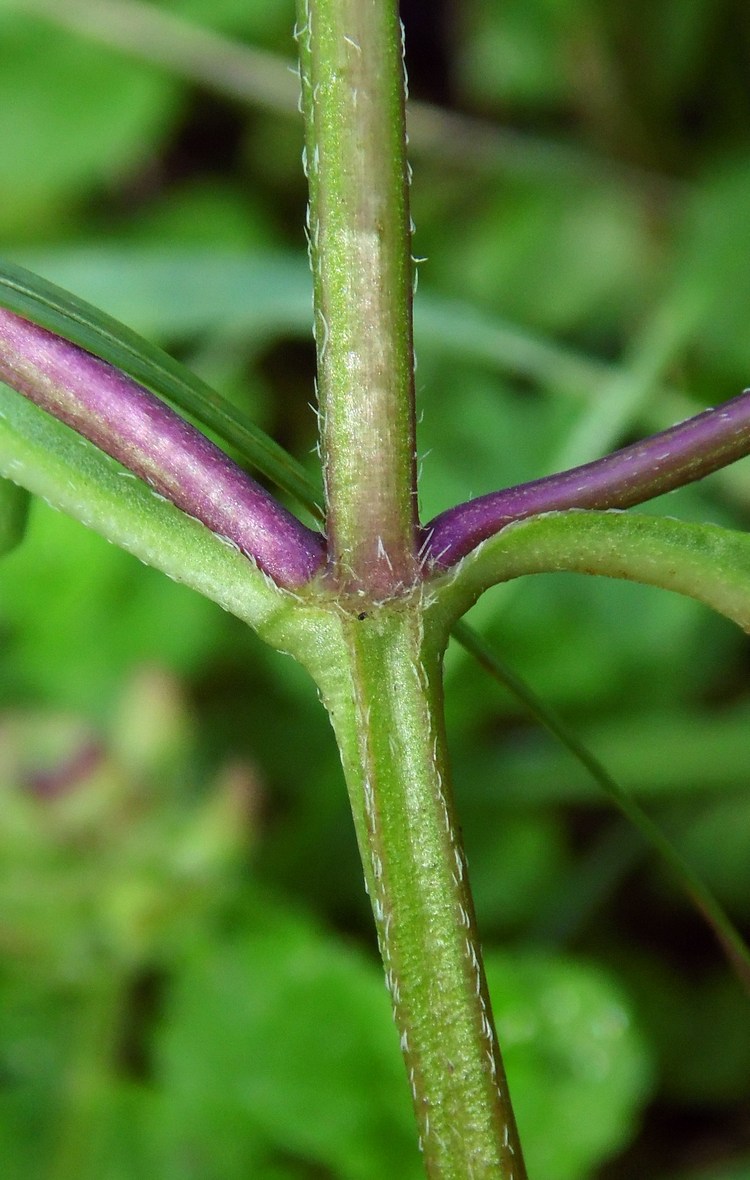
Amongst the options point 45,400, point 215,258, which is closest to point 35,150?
point 215,258

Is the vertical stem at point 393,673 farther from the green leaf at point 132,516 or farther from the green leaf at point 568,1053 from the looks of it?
the green leaf at point 568,1053

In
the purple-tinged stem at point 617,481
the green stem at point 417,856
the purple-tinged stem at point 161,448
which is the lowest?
the green stem at point 417,856

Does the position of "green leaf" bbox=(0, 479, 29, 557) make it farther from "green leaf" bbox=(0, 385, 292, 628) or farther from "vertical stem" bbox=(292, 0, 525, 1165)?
"vertical stem" bbox=(292, 0, 525, 1165)

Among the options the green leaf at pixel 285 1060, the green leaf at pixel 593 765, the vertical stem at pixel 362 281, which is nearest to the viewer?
the vertical stem at pixel 362 281

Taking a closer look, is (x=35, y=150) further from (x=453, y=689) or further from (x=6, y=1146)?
(x=6, y=1146)

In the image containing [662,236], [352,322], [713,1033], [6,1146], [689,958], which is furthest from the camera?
[662,236]

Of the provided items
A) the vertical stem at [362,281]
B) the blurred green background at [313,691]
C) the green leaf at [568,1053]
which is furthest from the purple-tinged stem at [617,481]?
the green leaf at [568,1053]
